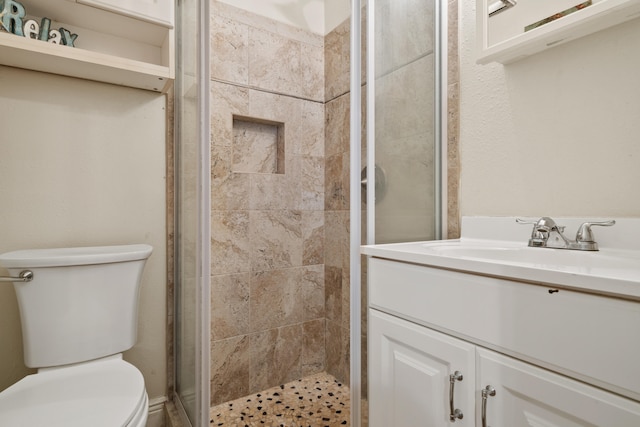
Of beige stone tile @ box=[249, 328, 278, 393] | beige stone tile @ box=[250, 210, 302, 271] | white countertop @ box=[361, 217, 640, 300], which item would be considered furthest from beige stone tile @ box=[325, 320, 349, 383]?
white countertop @ box=[361, 217, 640, 300]

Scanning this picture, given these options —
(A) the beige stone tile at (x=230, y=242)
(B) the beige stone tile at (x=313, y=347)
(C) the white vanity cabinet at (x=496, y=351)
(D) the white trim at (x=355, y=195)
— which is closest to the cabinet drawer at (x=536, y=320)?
(C) the white vanity cabinet at (x=496, y=351)

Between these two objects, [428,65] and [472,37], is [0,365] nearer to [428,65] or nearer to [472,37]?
[428,65]

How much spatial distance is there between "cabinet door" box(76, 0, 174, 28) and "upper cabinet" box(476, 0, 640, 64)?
3.91 ft

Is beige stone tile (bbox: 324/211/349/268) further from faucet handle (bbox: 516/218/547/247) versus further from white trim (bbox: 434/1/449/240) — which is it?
faucet handle (bbox: 516/218/547/247)

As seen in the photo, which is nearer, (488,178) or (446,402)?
(446,402)

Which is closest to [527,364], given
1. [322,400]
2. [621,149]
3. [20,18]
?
[621,149]

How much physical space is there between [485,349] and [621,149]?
69cm

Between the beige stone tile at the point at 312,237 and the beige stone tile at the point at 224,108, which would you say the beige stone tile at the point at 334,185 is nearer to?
the beige stone tile at the point at 312,237

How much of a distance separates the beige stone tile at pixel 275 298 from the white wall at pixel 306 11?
145cm

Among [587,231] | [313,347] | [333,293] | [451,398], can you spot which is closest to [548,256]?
[587,231]

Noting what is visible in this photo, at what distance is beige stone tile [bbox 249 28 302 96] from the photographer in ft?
5.87

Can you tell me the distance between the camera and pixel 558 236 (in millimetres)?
958

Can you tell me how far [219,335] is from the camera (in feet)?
5.55

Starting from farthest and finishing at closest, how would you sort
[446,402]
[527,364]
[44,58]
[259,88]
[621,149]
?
[259,88]
[44,58]
[621,149]
[446,402]
[527,364]
